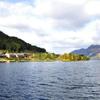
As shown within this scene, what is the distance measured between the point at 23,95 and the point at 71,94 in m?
13.3

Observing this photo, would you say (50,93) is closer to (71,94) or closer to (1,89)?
(71,94)

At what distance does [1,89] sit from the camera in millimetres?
90312

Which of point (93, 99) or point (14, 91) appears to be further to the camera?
point (14, 91)

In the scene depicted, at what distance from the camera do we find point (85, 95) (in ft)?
254

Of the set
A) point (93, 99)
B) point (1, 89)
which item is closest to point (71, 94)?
point (93, 99)

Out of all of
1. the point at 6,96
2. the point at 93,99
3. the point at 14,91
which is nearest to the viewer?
the point at 93,99

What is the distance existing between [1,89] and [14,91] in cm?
657

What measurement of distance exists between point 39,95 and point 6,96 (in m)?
9.02

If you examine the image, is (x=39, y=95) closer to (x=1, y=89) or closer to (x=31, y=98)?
(x=31, y=98)

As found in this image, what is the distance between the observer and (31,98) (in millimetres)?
73250

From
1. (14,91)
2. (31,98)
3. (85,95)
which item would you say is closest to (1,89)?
(14,91)

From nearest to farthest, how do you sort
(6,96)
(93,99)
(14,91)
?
1. (93,99)
2. (6,96)
3. (14,91)

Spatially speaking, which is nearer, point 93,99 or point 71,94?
point 93,99

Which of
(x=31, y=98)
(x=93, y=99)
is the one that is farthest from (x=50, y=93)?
(x=93, y=99)
